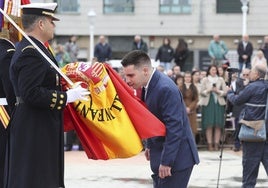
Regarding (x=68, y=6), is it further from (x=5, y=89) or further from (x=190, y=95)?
(x=5, y=89)

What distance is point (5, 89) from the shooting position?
6445mm

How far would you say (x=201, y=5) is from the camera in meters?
30.6

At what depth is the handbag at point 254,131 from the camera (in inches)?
389

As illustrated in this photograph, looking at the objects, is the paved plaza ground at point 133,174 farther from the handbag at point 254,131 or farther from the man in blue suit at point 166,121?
the man in blue suit at point 166,121

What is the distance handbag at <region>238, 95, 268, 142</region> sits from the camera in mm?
9875

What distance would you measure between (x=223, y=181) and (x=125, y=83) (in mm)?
5618

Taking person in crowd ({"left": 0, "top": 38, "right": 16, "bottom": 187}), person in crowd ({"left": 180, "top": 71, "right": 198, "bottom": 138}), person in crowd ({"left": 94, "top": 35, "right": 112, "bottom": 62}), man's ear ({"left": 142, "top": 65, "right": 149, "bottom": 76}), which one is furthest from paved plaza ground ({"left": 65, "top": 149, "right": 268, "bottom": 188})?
person in crowd ({"left": 94, "top": 35, "right": 112, "bottom": 62})

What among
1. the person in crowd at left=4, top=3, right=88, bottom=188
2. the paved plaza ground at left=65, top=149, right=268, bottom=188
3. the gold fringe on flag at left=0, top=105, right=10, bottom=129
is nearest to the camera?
the person in crowd at left=4, top=3, right=88, bottom=188

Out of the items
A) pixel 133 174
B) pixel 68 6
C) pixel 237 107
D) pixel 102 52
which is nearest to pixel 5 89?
pixel 133 174

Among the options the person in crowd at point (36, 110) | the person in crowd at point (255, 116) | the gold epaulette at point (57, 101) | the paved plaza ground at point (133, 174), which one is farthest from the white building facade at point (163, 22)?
the gold epaulette at point (57, 101)

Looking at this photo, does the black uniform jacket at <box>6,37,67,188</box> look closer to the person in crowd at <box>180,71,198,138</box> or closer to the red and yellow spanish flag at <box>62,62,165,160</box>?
the red and yellow spanish flag at <box>62,62,165,160</box>

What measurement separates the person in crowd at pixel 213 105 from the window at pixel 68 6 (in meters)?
15.5

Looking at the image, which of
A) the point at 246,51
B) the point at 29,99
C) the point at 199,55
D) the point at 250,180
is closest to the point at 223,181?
the point at 250,180

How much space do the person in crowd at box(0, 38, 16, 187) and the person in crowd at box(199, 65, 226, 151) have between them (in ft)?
33.9
